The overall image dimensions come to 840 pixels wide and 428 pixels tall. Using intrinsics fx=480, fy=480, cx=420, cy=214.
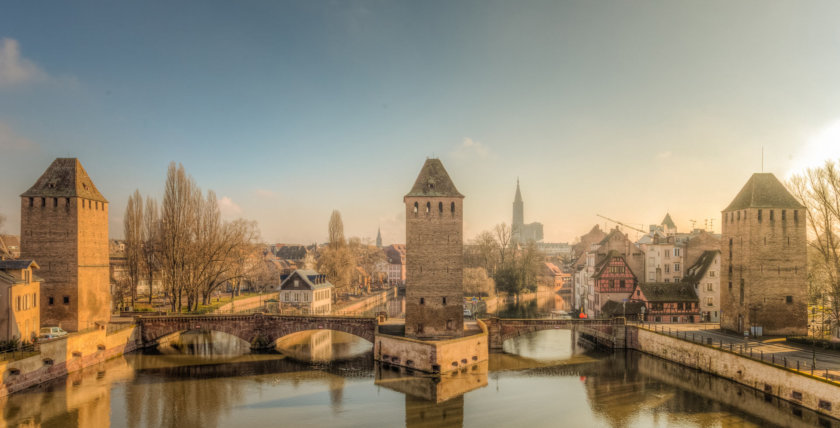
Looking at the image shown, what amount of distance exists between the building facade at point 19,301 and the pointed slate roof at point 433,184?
977 inches

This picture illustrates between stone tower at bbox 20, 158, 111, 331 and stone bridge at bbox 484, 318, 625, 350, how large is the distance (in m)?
30.3

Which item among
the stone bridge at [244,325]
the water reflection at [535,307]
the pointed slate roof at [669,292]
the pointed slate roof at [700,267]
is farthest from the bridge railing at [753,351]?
the stone bridge at [244,325]

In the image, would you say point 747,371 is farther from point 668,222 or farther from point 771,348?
point 668,222

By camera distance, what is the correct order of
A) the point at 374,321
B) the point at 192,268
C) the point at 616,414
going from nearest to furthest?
the point at 616,414, the point at 374,321, the point at 192,268

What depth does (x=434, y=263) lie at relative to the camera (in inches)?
1316

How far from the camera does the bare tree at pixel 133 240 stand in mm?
51188

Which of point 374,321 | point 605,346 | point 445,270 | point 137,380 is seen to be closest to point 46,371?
point 137,380

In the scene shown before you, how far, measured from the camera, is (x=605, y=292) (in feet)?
160

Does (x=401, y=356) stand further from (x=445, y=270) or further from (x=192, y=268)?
(x=192, y=268)

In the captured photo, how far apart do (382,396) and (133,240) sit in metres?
39.5

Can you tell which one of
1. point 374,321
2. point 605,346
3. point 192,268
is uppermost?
point 192,268

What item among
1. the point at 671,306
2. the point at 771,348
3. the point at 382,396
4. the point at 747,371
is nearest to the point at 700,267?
the point at 671,306

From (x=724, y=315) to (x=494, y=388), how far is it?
21169 mm

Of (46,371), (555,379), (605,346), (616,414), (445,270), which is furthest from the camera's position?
(605,346)
